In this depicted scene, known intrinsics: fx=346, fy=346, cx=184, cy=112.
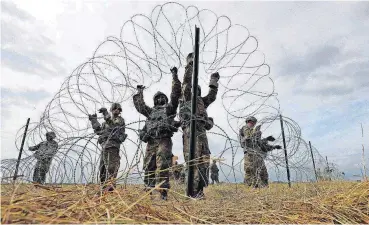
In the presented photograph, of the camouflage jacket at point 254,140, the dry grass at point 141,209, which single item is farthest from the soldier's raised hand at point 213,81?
the dry grass at point 141,209

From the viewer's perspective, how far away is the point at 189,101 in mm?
5297

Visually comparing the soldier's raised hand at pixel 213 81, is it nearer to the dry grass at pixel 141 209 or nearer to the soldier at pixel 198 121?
the soldier at pixel 198 121

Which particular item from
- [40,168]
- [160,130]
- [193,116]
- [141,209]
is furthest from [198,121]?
[141,209]

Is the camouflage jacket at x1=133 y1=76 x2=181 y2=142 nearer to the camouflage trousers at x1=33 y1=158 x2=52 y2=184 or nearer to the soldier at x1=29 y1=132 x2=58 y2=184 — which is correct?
the camouflage trousers at x1=33 y1=158 x2=52 y2=184

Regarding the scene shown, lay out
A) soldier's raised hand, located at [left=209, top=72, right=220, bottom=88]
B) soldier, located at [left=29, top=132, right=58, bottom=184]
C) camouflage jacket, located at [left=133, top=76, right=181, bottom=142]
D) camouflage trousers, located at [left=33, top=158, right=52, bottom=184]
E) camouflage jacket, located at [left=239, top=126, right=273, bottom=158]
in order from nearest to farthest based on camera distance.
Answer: soldier, located at [left=29, top=132, right=58, bottom=184], camouflage trousers, located at [left=33, top=158, right=52, bottom=184], camouflage jacket, located at [left=239, top=126, right=273, bottom=158], camouflage jacket, located at [left=133, top=76, right=181, bottom=142], soldier's raised hand, located at [left=209, top=72, right=220, bottom=88]

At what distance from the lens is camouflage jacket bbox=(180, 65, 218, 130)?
498cm

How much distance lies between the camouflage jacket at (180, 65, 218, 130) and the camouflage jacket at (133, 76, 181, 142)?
220 millimetres

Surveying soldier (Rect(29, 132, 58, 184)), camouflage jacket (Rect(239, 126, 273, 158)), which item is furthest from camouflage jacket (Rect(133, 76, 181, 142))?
soldier (Rect(29, 132, 58, 184))

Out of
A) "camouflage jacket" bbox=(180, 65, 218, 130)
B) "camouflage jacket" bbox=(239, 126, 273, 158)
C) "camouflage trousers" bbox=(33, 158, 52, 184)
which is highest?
"camouflage jacket" bbox=(180, 65, 218, 130)

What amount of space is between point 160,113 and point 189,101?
972 millimetres

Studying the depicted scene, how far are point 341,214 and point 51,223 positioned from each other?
169cm

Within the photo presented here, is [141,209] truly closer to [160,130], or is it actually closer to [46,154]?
[46,154]

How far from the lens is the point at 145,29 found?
12.8ft

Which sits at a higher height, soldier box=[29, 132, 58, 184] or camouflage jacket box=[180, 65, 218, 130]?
camouflage jacket box=[180, 65, 218, 130]
